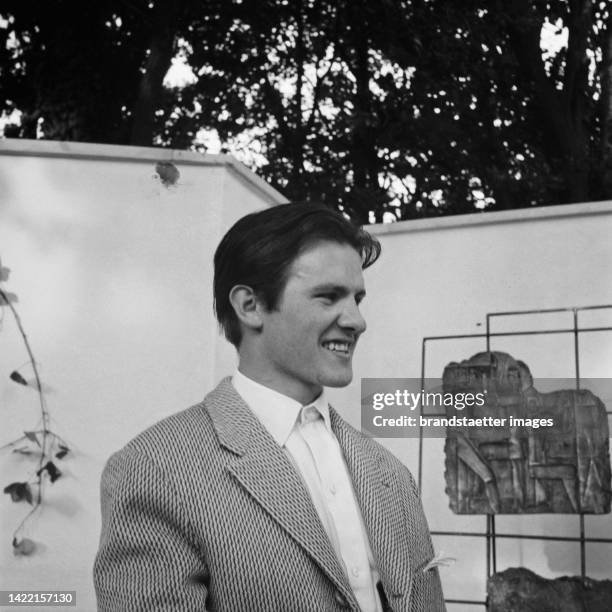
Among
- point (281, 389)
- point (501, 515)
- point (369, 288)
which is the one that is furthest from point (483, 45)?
point (281, 389)

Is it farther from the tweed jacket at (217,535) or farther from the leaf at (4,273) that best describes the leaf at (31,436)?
the tweed jacket at (217,535)

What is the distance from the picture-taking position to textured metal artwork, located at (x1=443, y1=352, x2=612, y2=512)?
107 inches

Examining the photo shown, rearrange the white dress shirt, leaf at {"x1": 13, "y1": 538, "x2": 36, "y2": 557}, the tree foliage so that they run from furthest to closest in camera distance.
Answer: the tree foliage, leaf at {"x1": 13, "y1": 538, "x2": 36, "y2": 557}, the white dress shirt

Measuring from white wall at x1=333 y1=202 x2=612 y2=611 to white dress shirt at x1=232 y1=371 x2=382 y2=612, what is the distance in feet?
5.33

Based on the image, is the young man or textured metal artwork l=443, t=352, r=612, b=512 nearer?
the young man

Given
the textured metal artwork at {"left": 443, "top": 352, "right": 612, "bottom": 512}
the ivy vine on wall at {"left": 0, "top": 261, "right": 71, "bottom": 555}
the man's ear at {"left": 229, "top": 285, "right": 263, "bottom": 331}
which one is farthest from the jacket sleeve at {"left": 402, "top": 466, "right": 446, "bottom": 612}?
the ivy vine on wall at {"left": 0, "top": 261, "right": 71, "bottom": 555}

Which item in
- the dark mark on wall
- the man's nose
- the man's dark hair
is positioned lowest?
the man's nose

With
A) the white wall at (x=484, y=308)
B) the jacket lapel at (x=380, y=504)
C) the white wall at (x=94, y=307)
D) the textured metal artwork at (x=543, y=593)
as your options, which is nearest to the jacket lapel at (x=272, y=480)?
the jacket lapel at (x=380, y=504)

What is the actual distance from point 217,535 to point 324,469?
25 cm

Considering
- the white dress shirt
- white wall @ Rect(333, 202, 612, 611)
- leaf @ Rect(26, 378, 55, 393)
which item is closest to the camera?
the white dress shirt

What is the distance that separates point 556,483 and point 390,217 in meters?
5.11

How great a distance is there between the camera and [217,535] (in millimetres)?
1237

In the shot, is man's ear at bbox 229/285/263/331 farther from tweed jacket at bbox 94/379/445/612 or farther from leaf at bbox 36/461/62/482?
leaf at bbox 36/461/62/482

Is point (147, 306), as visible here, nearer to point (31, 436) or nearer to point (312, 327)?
point (31, 436)
